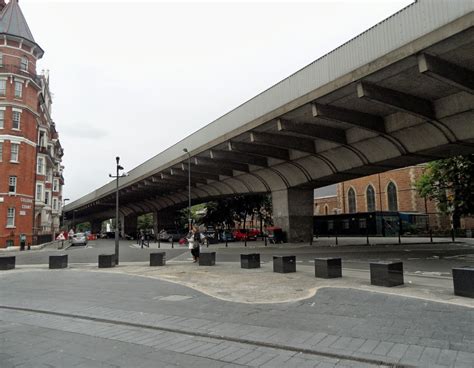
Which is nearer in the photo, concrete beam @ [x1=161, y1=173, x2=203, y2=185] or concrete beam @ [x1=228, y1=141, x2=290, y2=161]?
concrete beam @ [x1=228, y1=141, x2=290, y2=161]

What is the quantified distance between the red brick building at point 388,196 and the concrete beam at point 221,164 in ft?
103

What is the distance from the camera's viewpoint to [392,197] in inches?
2670

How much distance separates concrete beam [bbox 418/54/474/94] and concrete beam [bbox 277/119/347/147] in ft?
31.0

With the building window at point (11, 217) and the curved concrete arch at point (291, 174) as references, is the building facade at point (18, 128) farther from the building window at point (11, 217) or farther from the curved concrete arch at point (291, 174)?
the curved concrete arch at point (291, 174)

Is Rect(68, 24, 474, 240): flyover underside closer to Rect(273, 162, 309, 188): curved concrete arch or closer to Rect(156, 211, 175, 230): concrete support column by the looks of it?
Rect(273, 162, 309, 188): curved concrete arch

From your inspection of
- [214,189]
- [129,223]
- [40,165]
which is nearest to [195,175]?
[214,189]

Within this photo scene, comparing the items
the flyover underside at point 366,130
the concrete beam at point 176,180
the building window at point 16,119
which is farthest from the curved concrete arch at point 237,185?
the building window at point 16,119

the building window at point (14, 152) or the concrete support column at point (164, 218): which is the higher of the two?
the building window at point (14, 152)

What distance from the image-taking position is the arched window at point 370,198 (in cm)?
7119

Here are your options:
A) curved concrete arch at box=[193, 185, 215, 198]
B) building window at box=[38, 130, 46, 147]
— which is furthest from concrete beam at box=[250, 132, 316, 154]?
building window at box=[38, 130, 46, 147]

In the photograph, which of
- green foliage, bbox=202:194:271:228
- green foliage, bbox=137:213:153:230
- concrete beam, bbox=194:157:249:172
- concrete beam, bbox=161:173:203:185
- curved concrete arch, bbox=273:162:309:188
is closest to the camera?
curved concrete arch, bbox=273:162:309:188

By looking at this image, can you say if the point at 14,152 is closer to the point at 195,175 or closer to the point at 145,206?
the point at 195,175

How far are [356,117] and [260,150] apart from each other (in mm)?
9690

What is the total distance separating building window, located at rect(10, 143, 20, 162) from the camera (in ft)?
137
